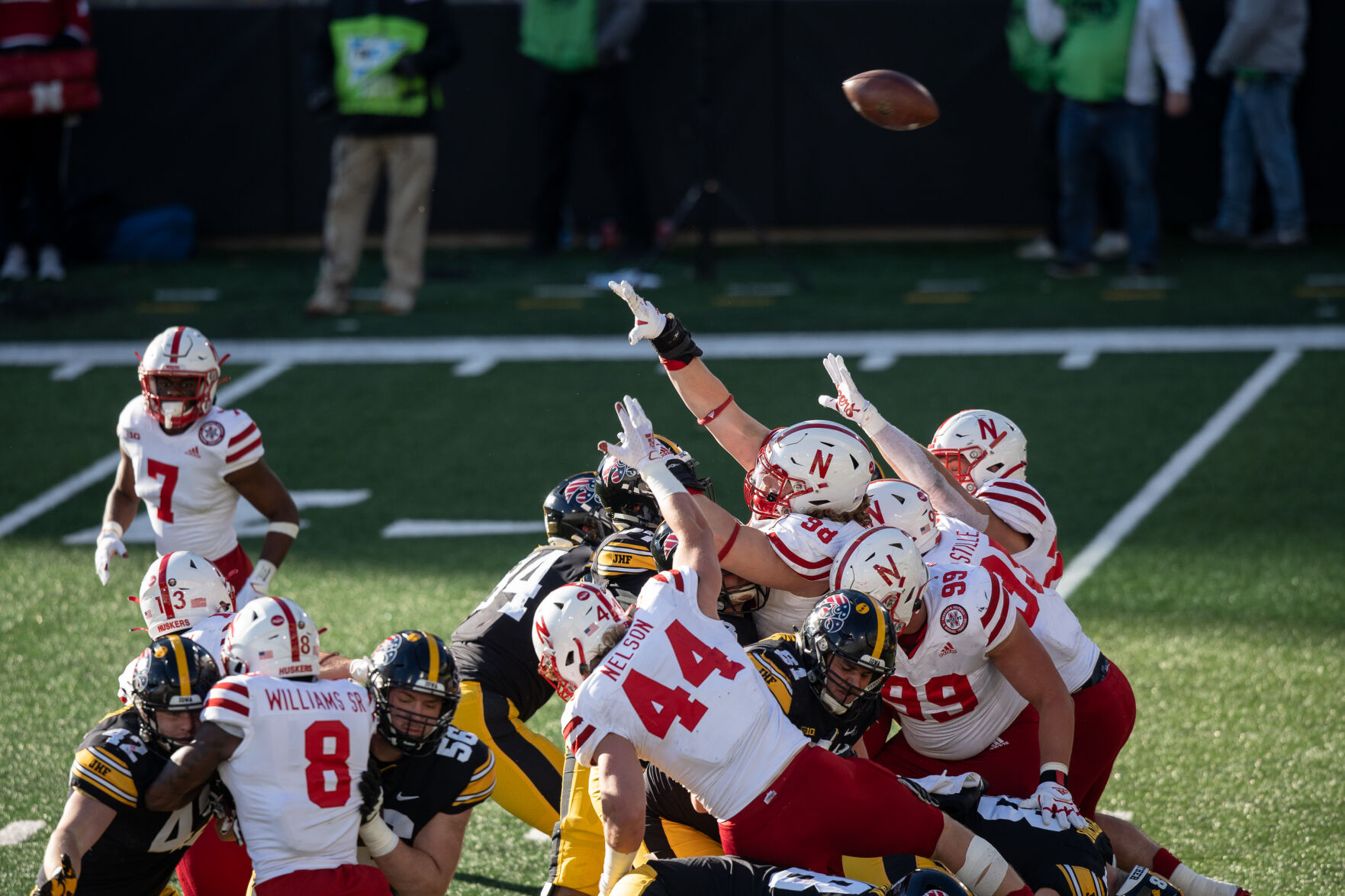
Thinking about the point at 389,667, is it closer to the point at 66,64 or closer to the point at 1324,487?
the point at 1324,487

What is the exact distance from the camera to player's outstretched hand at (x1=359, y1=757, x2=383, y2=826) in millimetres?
3490

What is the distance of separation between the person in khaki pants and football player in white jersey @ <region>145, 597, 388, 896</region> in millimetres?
8211

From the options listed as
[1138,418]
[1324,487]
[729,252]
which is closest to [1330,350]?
[1138,418]

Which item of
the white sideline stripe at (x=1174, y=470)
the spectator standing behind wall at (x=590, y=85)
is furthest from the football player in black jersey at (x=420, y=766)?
the spectator standing behind wall at (x=590, y=85)

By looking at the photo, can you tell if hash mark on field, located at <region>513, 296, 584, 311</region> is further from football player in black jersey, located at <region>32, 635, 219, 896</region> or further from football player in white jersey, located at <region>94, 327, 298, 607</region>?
football player in black jersey, located at <region>32, 635, 219, 896</region>

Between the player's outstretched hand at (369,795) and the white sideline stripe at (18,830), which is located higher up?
the player's outstretched hand at (369,795)

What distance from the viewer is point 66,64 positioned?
12.1 m

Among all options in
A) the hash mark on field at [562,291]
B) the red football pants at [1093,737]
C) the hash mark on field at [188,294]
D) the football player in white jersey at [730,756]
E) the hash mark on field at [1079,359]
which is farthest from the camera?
the hash mark on field at [562,291]

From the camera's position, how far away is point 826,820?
3596mm

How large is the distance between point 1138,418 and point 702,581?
604 centimetres

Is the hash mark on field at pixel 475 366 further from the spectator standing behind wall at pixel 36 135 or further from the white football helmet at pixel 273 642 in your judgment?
the white football helmet at pixel 273 642

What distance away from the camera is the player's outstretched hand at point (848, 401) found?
476 centimetres

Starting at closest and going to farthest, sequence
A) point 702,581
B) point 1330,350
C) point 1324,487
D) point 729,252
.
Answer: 1. point 702,581
2. point 1324,487
3. point 1330,350
4. point 729,252

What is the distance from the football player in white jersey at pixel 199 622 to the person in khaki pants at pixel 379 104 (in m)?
7.40
